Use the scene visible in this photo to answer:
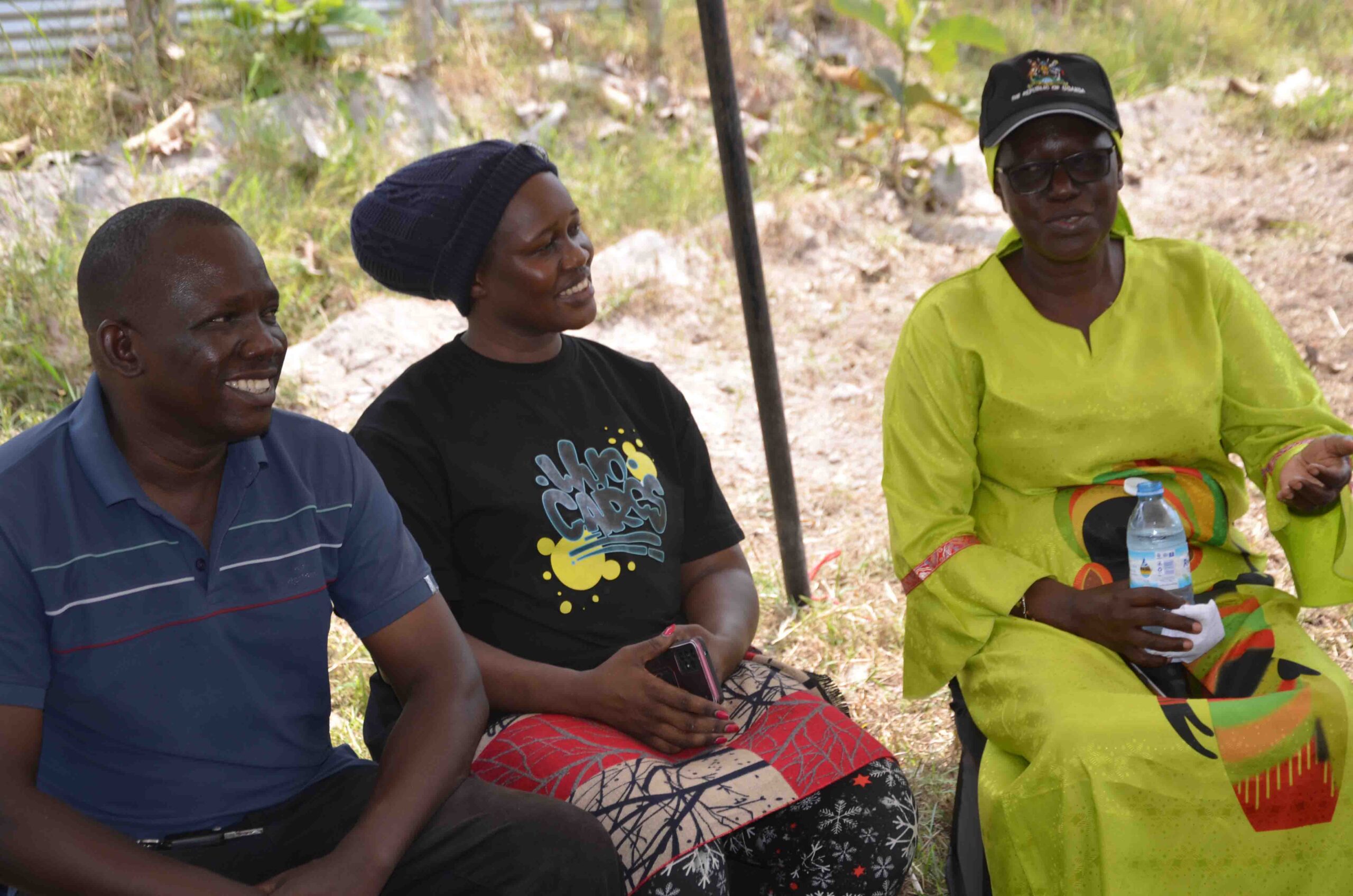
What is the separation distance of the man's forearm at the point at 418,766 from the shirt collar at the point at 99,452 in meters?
0.59

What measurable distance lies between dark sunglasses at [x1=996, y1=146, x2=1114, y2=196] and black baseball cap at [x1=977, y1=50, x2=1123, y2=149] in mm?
68

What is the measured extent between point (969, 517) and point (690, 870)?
0.99 meters

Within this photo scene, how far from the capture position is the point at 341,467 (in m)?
2.16

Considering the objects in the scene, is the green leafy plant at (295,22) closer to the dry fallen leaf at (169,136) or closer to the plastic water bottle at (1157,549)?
the dry fallen leaf at (169,136)

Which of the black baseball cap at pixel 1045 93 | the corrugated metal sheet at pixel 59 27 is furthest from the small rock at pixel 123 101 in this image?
the black baseball cap at pixel 1045 93

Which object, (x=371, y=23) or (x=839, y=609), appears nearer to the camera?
(x=839, y=609)

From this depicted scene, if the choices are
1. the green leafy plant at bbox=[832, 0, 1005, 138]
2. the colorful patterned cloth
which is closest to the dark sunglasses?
the colorful patterned cloth

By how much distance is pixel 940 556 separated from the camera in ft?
8.38

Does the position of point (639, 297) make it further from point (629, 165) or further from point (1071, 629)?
point (1071, 629)

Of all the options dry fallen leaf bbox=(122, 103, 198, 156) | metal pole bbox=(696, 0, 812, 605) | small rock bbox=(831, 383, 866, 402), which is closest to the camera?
metal pole bbox=(696, 0, 812, 605)

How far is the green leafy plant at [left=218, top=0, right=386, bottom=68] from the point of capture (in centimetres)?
622

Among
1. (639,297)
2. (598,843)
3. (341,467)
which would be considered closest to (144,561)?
(341,467)

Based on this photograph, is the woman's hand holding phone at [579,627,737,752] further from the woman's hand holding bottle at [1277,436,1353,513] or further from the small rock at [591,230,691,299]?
the small rock at [591,230,691,299]

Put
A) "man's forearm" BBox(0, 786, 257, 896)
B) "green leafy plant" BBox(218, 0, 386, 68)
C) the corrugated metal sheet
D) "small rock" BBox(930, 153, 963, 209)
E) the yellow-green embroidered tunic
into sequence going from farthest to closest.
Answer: "small rock" BBox(930, 153, 963, 209) → "green leafy plant" BBox(218, 0, 386, 68) → the corrugated metal sheet → the yellow-green embroidered tunic → "man's forearm" BBox(0, 786, 257, 896)
